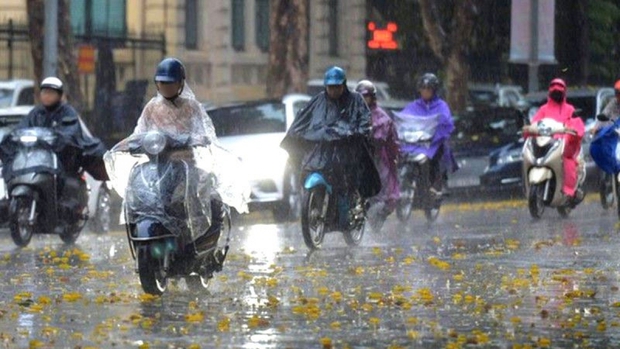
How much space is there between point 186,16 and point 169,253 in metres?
34.4

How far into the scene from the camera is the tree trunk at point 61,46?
105ft

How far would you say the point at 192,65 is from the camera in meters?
47.8

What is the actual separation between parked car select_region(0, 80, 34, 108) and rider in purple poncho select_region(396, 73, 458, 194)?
813cm

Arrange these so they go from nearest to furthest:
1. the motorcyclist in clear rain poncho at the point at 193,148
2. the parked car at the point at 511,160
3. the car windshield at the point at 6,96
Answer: the motorcyclist in clear rain poncho at the point at 193,148
the car windshield at the point at 6,96
the parked car at the point at 511,160

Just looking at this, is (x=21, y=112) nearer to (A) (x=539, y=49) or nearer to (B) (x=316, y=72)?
(A) (x=539, y=49)

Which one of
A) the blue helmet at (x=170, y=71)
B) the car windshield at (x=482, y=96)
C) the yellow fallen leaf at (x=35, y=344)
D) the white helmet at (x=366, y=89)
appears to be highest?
the blue helmet at (x=170, y=71)

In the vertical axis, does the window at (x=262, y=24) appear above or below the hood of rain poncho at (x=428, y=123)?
below

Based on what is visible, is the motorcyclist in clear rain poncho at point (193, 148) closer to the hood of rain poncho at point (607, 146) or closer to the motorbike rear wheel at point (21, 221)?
the hood of rain poncho at point (607, 146)

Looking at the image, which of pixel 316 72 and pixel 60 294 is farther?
pixel 316 72

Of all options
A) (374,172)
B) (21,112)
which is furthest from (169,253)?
(21,112)

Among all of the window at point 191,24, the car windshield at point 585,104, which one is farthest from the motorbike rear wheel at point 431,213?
the window at point 191,24

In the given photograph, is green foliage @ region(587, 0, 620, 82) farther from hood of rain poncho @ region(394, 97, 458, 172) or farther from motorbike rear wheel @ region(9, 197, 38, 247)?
motorbike rear wheel @ region(9, 197, 38, 247)

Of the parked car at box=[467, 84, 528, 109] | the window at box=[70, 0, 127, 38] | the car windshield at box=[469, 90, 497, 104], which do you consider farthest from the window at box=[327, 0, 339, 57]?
the window at box=[70, 0, 127, 38]

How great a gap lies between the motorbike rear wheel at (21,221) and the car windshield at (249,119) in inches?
275
